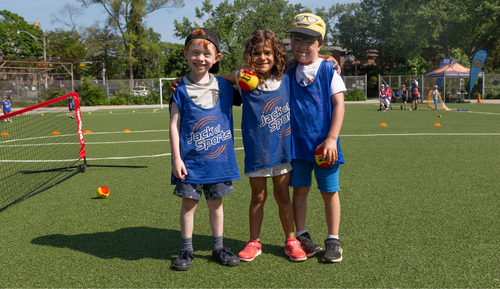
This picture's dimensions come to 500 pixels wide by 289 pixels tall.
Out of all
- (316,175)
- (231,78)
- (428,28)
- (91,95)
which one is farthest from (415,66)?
(231,78)

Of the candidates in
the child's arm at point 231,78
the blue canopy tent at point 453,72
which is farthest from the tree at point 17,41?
the child's arm at point 231,78

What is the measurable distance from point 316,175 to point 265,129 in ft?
1.82

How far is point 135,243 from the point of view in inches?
135

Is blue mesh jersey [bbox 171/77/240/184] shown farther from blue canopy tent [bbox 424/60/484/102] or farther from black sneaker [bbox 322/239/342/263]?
blue canopy tent [bbox 424/60/484/102]

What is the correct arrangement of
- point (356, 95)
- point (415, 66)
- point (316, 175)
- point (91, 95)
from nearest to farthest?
point (316, 175) → point (356, 95) → point (91, 95) → point (415, 66)

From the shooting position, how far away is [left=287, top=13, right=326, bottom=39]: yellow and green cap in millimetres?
2887

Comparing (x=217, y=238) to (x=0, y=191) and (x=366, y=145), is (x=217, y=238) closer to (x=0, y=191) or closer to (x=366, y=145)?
(x=0, y=191)

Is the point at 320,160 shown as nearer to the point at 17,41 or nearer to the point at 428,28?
the point at 428,28

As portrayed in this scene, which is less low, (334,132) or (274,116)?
(274,116)

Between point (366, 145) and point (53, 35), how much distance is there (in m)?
61.8

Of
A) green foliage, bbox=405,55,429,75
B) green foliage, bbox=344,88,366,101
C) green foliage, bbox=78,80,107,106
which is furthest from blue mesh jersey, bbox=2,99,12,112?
green foliage, bbox=405,55,429,75

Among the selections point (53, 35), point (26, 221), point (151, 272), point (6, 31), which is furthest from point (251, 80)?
point (6, 31)

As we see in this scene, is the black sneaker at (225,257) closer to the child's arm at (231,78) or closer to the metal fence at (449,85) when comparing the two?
the child's arm at (231,78)

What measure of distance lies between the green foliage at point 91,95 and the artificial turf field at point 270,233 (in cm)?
3474
